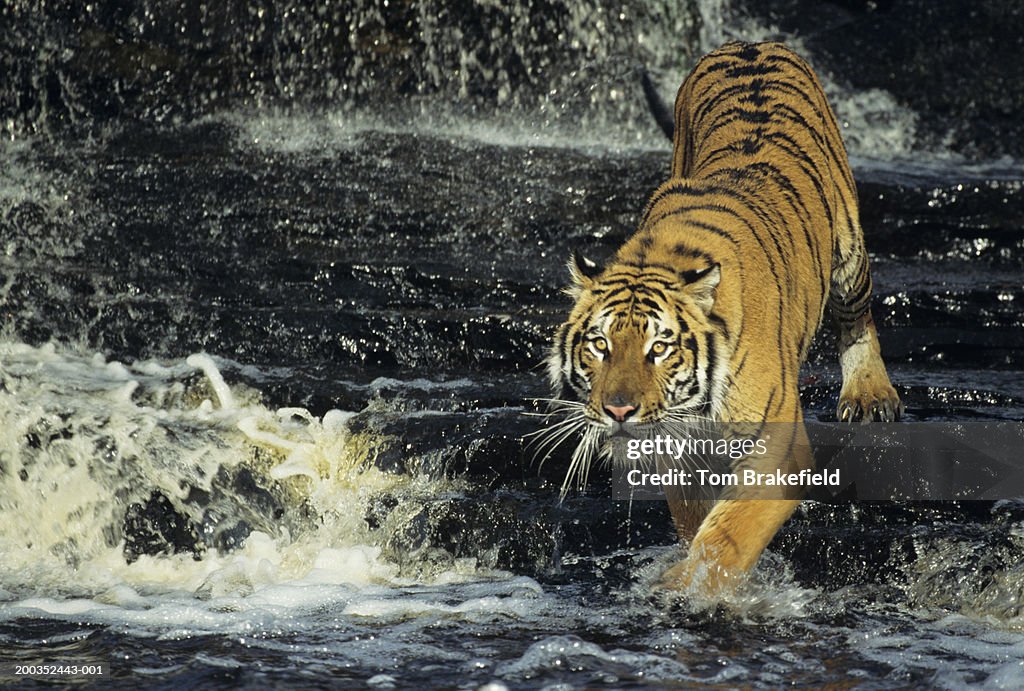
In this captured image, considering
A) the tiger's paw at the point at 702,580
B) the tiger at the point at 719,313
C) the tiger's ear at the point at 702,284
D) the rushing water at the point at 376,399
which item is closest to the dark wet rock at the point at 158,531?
the rushing water at the point at 376,399

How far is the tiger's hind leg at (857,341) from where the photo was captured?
15.6 feet

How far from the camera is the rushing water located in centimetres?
368

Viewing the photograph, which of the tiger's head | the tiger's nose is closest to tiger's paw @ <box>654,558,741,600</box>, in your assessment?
the tiger's head

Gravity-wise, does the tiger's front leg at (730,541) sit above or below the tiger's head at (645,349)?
below

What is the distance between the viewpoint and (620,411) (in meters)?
3.38

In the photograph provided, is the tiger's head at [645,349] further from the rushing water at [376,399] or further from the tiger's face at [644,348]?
the rushing water at [376,399]

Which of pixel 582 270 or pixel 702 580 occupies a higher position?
pixel 582 270

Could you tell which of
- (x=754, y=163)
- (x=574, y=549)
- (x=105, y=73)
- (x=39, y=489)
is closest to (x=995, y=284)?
(x=754, y=163)

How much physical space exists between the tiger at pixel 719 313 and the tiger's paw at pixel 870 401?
4 cm

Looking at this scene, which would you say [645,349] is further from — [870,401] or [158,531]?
[158,531]

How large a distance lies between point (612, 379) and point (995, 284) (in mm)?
3061

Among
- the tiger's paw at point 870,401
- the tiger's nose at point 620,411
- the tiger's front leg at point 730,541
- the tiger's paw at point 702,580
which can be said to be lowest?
the tiger's paw at point 702,580

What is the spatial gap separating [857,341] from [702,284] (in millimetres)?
1607

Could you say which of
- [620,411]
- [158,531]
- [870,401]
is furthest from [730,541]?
[158,531]
